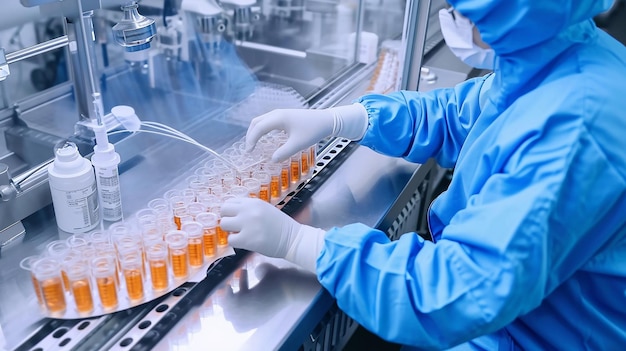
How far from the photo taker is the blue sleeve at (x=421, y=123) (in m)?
1.34

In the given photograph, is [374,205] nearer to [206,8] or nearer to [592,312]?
[592,312]

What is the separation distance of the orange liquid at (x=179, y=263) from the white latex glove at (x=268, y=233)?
0.09m

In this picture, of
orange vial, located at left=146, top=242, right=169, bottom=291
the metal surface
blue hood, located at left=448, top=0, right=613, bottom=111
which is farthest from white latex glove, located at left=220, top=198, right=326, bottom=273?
the metal surface

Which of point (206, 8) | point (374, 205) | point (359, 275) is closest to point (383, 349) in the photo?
point (374, 205)

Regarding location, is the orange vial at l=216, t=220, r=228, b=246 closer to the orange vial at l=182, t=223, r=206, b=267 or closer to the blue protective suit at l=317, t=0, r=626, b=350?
the orange vial at l=182, t=223, r=206, b=267

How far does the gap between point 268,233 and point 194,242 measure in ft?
0.45

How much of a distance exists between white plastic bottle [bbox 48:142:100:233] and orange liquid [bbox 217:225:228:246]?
0.26m

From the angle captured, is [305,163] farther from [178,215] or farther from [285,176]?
[178,215]

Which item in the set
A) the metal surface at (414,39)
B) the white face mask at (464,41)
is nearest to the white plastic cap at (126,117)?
the white face mask at (464,41)

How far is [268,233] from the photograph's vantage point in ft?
3.27

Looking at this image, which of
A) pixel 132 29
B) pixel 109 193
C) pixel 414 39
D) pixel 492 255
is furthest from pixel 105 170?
pixel 414 39

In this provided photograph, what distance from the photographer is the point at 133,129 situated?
46.5 inches

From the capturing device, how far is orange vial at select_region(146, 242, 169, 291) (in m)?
0.95

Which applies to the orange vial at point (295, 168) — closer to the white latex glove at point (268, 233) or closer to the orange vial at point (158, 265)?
the white latex glove at point (268, 233)
